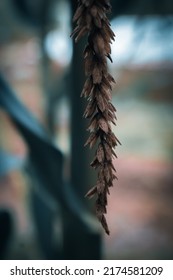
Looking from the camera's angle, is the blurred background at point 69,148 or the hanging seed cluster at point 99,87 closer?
the hanging seed cluster at point 99,87

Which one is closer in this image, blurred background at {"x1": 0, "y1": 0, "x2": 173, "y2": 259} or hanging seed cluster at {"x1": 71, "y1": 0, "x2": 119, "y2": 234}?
hanging seed cluster at {"x1": 71, "y1": 0, "x2": 119, "y2": 234}

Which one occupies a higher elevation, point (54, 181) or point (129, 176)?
point (129, 176)

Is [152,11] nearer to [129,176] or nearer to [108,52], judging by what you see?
[108,52]

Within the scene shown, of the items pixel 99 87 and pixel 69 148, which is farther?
pixel 69 148

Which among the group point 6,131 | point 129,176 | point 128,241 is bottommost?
point 128,241
